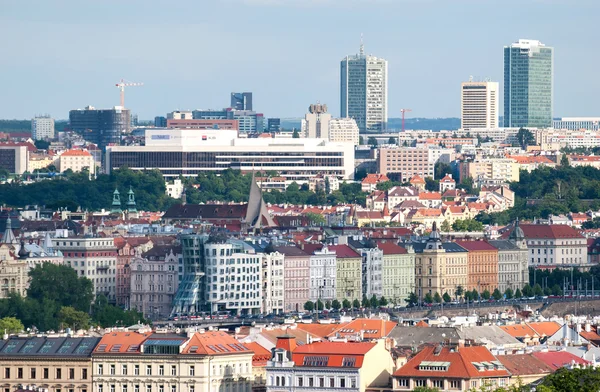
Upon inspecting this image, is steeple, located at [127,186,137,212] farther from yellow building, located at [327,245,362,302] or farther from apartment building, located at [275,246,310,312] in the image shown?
apartment building, located at [275,246,310,312]

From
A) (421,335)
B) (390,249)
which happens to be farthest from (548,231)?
(421,335)

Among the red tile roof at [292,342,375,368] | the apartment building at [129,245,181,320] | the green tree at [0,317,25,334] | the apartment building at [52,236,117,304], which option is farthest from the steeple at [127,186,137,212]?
the red tile roof at [292,342,375,368]

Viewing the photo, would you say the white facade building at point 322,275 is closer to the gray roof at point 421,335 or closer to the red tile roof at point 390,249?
the red tile roof at point 390,249

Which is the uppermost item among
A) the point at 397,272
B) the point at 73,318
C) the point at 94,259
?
the point at 73,318

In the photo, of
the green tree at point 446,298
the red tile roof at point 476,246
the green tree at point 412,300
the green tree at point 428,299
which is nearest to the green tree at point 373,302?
the green tree at point 428,299

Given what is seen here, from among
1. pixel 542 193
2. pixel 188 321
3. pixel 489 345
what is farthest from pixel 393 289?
pixel 542 193

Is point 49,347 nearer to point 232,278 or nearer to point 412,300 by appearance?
point 232,278

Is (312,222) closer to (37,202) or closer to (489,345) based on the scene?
(37,202)
